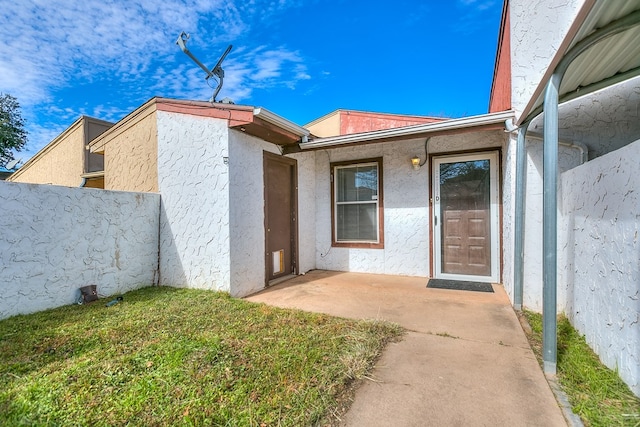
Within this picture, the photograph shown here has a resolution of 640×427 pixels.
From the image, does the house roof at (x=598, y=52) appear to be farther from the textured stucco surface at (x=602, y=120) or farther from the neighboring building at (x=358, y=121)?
the neighboring building at (x=358, y=121)

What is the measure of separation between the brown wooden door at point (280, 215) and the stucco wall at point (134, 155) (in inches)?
84.1

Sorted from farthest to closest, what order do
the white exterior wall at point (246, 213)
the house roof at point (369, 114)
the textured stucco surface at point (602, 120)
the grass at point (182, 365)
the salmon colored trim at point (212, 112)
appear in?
the house roof at point (369, 114)
the white exterior wall at point (246, 213)
the salmon colored trim at point (212, 112)
the textured stucco surface at point (602, 120)
the grass at point (182, 365)

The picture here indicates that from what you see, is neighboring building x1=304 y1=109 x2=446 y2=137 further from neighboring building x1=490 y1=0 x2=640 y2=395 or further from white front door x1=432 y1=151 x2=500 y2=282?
neighboring building x1=490 y1=0 x2=640 y2=395

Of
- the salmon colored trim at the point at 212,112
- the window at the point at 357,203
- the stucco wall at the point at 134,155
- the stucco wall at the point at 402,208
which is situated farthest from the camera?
the window at the point at 357,203

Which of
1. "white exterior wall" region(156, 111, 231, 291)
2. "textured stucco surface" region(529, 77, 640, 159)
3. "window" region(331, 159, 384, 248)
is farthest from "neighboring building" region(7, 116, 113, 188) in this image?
"textured stucco surface" region(529, 77, 640, 159)

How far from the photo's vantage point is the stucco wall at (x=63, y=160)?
888 cm

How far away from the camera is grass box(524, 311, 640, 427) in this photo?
5.50ft

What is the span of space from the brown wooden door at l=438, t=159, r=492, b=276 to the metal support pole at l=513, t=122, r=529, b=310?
4.79 ft

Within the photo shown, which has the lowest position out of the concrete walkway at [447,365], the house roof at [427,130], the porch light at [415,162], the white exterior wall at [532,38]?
the concrete walkway at [447,365]

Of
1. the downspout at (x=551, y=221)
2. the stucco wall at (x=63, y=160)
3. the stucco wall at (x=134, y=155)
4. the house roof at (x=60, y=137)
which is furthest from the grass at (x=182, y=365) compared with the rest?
the house roof at (x=60, y=137)

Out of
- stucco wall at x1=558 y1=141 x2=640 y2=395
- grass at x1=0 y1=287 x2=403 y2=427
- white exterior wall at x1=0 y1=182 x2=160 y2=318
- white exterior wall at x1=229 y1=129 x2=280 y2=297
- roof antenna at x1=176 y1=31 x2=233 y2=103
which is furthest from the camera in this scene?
roof antenna at x1=176 y1=31 x2=233 y2=103

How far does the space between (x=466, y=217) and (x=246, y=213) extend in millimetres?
3989

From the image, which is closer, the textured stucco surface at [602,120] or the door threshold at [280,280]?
the textured stucco surface at [602,120]

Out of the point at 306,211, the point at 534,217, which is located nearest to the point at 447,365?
the point at 534,217
